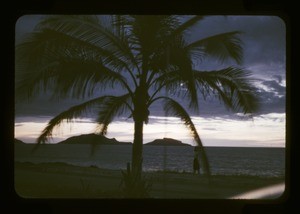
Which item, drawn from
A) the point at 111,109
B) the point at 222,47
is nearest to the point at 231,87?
the point at 222,47

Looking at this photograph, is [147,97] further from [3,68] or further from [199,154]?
[3,68]

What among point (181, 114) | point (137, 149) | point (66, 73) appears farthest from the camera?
point (137, 149)

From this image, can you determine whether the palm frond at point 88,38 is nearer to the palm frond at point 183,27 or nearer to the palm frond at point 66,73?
the palm frond at point 66,73

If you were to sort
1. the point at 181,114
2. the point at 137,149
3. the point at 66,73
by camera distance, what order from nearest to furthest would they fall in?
the point at 66,73 < the point at 181,114 < the point at 137,149

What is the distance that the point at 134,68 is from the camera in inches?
187

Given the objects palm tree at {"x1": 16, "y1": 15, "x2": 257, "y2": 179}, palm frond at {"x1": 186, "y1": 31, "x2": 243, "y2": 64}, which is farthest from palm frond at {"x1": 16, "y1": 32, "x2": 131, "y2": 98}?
palm frond at {"x1": 186, "y1": 31, "x2": 243, "y2": 64}

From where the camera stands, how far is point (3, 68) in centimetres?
257

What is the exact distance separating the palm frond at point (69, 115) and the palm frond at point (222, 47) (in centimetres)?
113

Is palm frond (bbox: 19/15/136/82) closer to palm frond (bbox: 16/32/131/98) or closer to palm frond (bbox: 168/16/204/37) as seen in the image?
palm frond (bbox: 16/32/131/98)

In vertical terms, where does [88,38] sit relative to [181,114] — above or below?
above

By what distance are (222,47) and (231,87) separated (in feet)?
1.33

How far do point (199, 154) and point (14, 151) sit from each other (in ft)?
7.25

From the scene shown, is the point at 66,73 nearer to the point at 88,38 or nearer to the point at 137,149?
the point at 88,38
